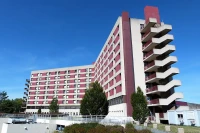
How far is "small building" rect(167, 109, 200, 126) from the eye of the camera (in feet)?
84.0

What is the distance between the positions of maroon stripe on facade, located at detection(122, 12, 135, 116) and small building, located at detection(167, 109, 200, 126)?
7886 millimetres

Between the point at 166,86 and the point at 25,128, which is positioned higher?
the point at 166,86

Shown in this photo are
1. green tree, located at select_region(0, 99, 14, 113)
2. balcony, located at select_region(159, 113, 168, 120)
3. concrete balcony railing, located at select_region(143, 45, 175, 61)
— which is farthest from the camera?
green tree, located at select_region(0, 99, 14, 113)

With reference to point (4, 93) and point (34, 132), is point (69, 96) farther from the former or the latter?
point (34, 132)

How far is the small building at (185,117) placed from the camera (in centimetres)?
2561

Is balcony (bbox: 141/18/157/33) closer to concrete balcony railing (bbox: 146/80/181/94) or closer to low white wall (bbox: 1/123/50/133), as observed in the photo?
concrete balcony railing (bbox: 146/80/181/94)

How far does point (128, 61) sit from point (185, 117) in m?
16.0

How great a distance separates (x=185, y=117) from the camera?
28.0 metres

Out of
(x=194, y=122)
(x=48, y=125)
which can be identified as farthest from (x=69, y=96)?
(x=194, y=122)

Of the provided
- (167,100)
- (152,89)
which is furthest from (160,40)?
(167,100)

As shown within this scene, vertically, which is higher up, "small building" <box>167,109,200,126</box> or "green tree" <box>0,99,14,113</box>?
"green tree" <box>0,99,14,113</box>

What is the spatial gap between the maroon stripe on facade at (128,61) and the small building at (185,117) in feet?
25.9

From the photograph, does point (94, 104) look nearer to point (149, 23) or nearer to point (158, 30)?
point (158, 30)

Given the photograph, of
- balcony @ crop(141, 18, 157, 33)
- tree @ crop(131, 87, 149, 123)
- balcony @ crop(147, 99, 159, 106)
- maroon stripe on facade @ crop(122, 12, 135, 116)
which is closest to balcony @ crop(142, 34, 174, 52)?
balcony @ crop(141, 18, 157, 33)
